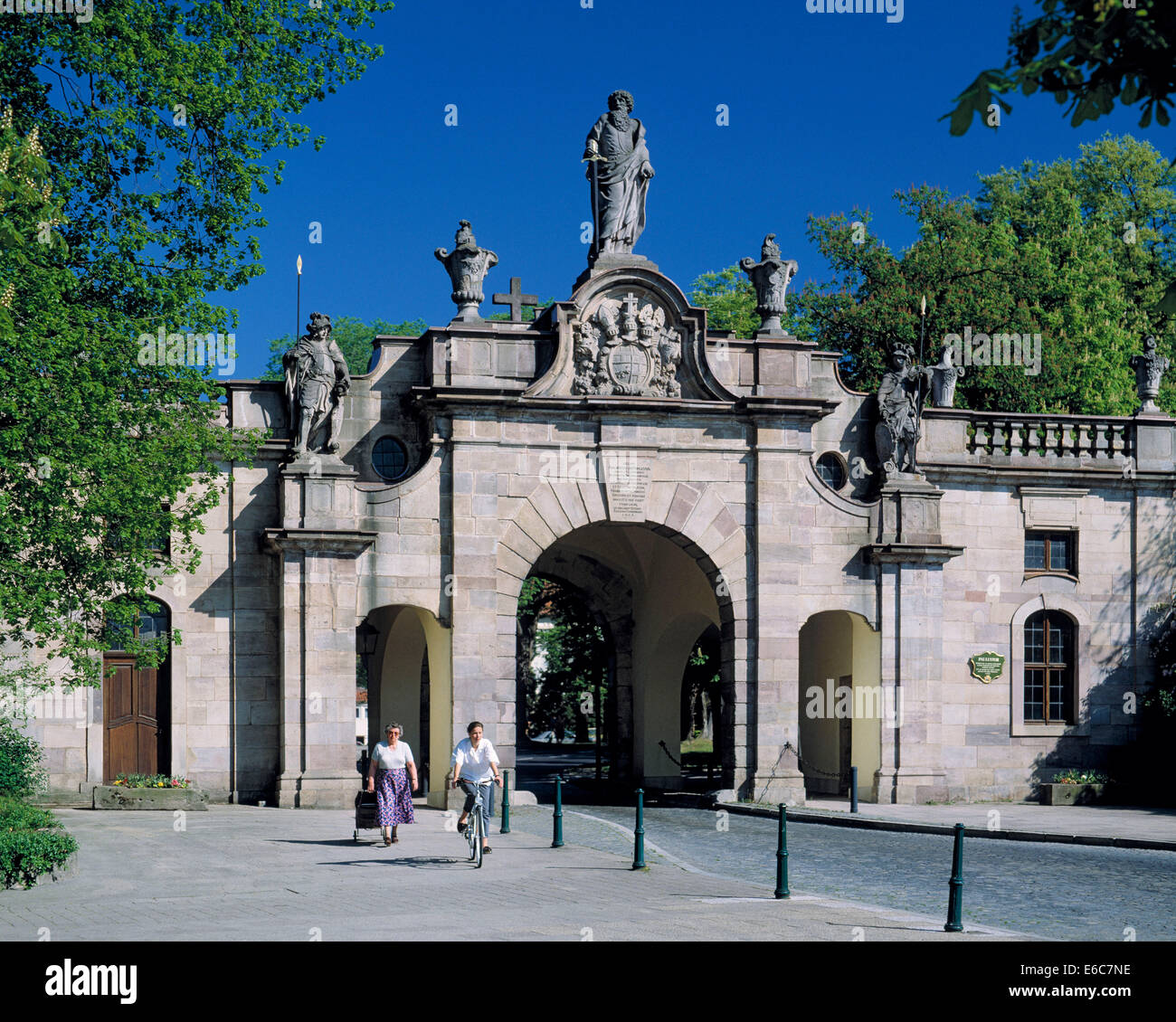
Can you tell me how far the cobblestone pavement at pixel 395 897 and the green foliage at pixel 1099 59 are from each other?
7210 mm

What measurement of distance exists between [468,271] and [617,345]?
3.04m

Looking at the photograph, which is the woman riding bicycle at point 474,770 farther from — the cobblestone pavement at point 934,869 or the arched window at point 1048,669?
the arched window at point 1048,669

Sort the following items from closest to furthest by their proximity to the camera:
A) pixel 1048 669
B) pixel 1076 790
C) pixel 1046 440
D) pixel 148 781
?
1. pixel 148 781
2. pixel 1076 790
3. pixel 1048 669
4. pixel 1046 440

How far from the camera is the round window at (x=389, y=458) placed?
29.5m

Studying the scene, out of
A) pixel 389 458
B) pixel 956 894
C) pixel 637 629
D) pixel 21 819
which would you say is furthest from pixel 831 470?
pixel 956 894

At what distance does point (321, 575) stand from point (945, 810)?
470 inches

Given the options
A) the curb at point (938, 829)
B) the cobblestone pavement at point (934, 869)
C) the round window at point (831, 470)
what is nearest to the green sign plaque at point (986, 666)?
the round window at point (831, 470)

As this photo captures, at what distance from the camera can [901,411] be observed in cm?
3048

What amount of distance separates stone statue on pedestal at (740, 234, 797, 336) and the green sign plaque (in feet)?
24.8

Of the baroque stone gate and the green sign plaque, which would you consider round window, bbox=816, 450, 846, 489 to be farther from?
the green sign plaque

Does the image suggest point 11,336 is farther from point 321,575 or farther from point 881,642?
point 881,642

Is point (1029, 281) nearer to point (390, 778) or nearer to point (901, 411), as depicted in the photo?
point (901, 411)

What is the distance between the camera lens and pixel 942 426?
104 feet
